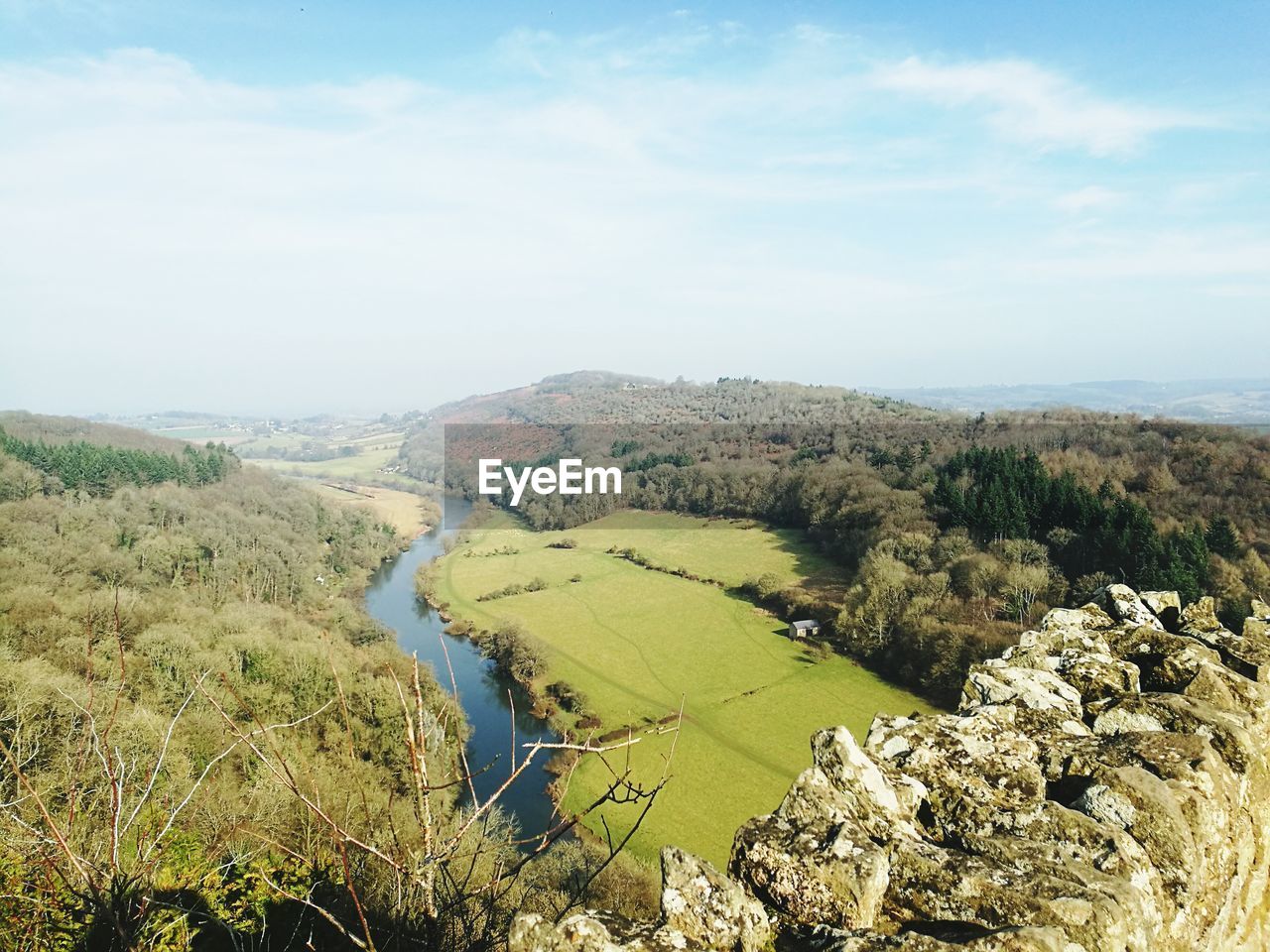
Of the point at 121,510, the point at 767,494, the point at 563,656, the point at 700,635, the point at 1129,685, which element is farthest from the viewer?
the point at 767,494

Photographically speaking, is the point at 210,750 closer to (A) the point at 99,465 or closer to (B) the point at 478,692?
(B) the point at 478,692

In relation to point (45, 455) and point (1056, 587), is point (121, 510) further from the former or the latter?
point (1056, 587)

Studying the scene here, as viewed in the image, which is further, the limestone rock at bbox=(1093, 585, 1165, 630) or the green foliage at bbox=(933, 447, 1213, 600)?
the green foliage at bbox=(933, 447, 1213, 600)

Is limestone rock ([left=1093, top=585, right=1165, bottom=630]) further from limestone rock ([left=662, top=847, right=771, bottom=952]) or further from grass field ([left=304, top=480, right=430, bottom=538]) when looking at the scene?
grass field ([left=304, top=480, right=430, bottom=538])

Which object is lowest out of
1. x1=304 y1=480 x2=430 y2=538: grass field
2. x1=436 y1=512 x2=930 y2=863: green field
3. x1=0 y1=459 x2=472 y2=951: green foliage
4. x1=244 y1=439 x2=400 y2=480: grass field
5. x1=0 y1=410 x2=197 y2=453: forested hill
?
x1=436 y1=512 x2=930 y2=863: green field

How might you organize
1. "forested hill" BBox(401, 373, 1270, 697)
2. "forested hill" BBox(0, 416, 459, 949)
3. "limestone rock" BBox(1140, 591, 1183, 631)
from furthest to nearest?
"forested hill" BBox(401, 373, 1270, 697) < "limestone rock" BBox(1140, 591, 1183, 631) < "forested hill" BBox(0, 416, 459, 949)

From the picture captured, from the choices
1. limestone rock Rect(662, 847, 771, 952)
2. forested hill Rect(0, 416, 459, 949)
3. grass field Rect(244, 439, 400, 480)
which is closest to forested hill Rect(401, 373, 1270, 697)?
forested hill Rect(0, 416, 459, 949)

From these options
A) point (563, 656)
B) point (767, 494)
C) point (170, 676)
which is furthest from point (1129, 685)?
point (767, 494)
